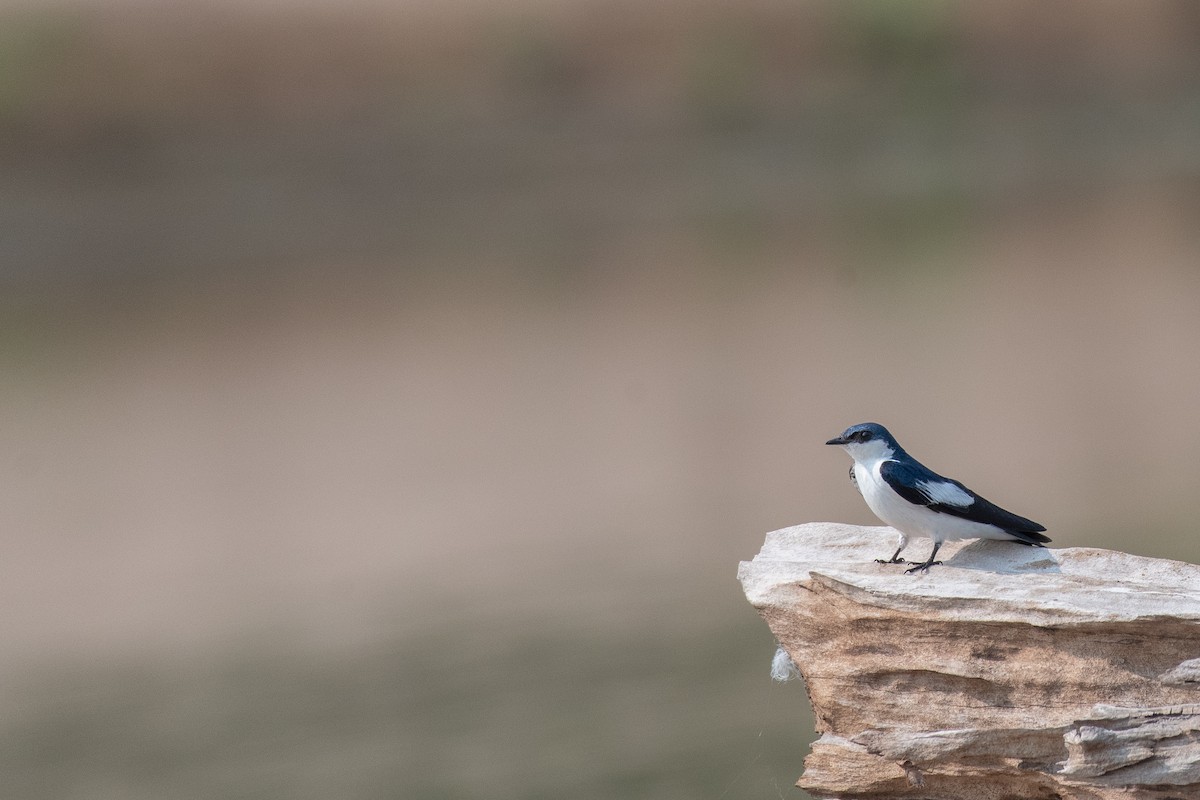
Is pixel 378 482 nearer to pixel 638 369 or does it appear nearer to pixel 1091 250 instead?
pixel 638 369

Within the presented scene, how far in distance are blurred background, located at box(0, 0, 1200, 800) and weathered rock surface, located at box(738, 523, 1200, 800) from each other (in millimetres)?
1943

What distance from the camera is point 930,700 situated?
6609mm

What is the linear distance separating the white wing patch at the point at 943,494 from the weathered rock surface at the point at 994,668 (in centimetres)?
31

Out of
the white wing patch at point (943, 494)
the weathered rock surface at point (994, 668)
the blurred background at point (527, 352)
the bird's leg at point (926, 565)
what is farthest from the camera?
the blurred background at point (527, 352)

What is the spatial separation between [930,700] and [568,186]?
32567mm

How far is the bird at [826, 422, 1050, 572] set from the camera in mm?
6535

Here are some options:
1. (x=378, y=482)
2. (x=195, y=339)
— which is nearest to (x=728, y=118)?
(x=195, y=339)

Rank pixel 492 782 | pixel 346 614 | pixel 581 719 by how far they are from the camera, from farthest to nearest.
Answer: pixel 346 614, pixel 581 719, pixel 492 782

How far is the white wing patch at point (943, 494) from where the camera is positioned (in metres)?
6.52

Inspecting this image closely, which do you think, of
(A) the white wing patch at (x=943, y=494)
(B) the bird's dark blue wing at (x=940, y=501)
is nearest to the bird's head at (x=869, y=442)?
(B) the bird's dark blue wing at (x=940, y=501)

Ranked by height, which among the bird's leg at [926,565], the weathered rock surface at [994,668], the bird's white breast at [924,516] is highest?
the bird's white breast at [924,516]

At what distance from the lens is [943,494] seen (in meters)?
6.51

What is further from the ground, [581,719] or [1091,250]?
[1091,250]

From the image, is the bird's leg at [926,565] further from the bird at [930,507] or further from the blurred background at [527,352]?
the blurred background at [527,352]
